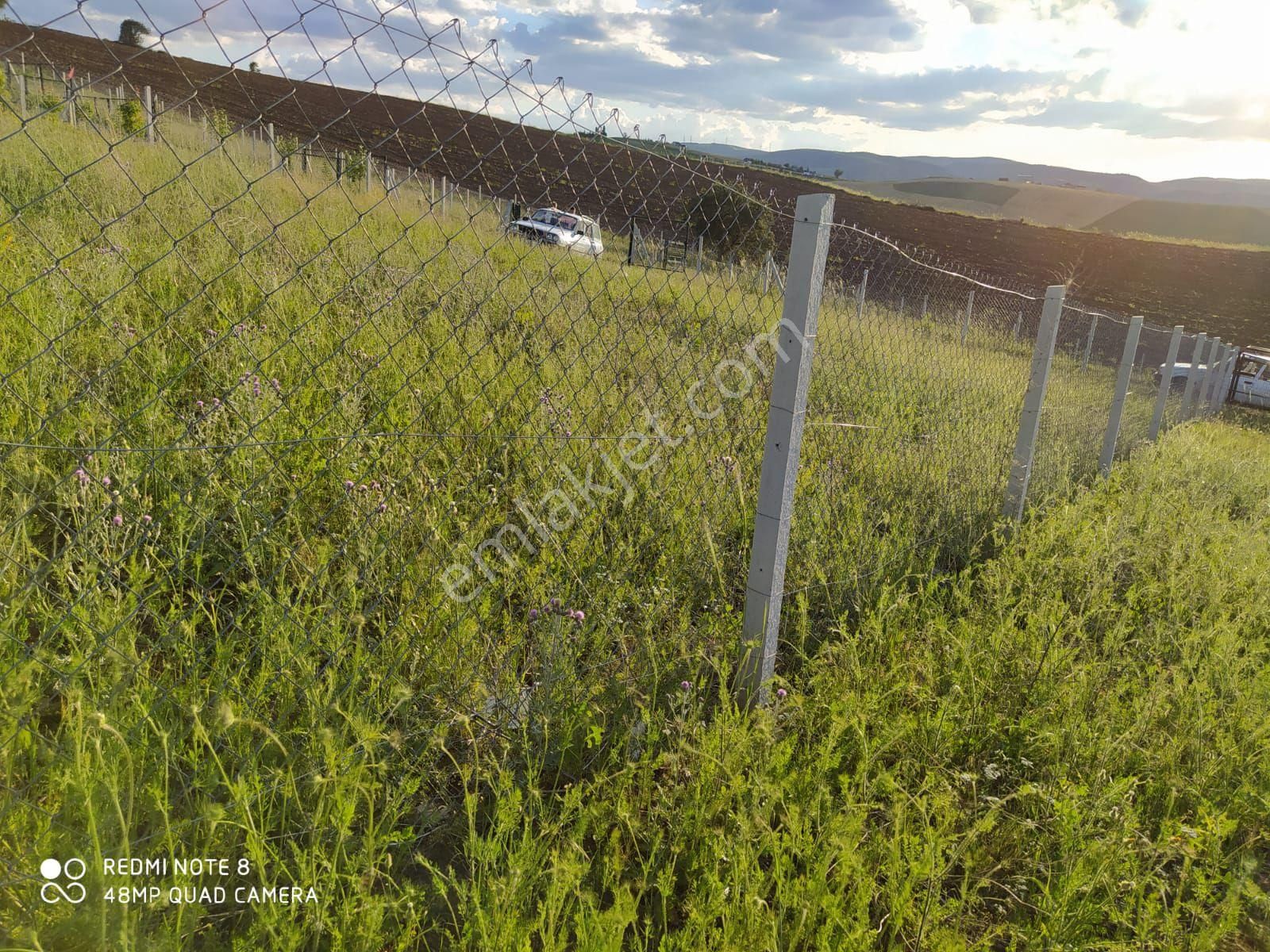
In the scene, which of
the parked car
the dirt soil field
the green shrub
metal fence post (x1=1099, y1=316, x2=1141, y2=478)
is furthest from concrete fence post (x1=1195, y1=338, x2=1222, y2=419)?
the dirt soil field

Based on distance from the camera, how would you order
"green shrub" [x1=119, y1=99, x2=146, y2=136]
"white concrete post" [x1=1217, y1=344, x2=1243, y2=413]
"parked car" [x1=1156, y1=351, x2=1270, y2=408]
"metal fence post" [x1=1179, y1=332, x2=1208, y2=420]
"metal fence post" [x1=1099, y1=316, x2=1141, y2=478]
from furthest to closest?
"parked car" [x1=1156, y1=351, x2=1270, y2=408] → "white concrete post" [x1=1217, y1=344, x2=1243, y2=413] → "metal fence post" [x1=1179, y1=332, x2=1208, y2=420] → "green shrub" [x1=119, y1=99, x2=146, y2=136] → "metal fence post" [x1=1099, y1=316, x2=1141, y2=478]

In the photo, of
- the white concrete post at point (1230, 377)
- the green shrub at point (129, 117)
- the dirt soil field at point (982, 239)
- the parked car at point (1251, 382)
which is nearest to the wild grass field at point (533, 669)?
the green shrub at point (129, 117)

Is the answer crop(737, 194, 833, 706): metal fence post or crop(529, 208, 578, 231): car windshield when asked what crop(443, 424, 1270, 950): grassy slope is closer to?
crop(737, 194, 833, 706): metal fence post

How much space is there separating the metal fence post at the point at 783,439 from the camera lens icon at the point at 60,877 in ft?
5.40

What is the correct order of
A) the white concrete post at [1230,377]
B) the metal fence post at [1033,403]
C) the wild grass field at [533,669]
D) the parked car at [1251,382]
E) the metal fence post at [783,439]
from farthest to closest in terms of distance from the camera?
the parked car at [1251,382], the white concrete post at [1230,377], the metal fence post at [1033,403], the metal fence post at [783,439], the wild grass field at [533,669]

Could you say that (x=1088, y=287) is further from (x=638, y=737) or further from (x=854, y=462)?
(x=638, y=737)

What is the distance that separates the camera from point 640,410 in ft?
12.6

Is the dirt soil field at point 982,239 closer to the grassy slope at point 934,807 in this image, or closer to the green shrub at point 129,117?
the green shrub at point 129,117

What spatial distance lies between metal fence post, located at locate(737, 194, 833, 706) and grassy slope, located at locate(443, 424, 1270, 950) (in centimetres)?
21

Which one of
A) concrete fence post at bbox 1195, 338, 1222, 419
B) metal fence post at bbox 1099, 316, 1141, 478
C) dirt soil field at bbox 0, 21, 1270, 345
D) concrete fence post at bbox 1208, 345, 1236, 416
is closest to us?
metal fence post at bbox 1099, 316, 1141, 478

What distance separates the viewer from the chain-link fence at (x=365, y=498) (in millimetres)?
1725

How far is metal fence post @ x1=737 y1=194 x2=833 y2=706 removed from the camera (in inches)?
84.9

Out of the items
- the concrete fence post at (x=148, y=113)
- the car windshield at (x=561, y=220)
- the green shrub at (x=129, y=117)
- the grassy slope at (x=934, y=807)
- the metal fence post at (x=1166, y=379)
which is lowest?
the grassy slope at (x=934, y=807)

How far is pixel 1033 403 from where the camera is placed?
401 cm
